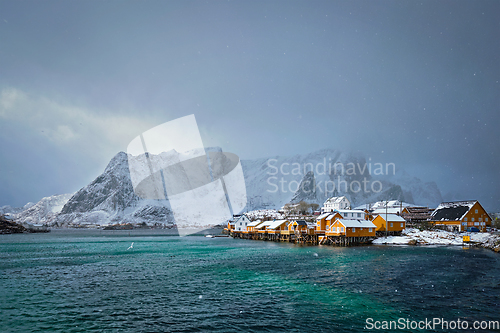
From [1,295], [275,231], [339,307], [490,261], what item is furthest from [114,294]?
[275,231]

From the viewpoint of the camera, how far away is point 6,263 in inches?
1726

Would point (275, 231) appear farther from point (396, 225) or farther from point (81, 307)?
point (81, 307)

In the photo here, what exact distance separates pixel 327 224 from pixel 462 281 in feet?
168

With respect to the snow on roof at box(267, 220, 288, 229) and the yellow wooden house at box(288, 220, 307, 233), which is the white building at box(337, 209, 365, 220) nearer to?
the yellow wooden house at box(288, 220, 307, 233)

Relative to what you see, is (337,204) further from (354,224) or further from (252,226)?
(354,224)

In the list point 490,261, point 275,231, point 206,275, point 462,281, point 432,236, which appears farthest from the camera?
point 275,231

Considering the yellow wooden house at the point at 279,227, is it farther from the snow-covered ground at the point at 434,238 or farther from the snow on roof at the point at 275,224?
the snow-covered ground at the point at 434,238

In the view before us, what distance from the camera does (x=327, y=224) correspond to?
79500 millimetres

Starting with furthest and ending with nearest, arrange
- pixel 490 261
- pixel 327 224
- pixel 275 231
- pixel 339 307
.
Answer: pixel 275 231 < pixel 327 224 < pixel 490 261 < pixel 339 307

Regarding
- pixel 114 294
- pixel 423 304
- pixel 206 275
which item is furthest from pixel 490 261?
pixel 114 294

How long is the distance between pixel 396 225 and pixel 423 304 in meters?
65.9

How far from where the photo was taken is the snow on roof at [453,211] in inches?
3172

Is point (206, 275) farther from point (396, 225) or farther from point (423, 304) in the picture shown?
point (396, 225)

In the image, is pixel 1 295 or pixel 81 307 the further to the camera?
Answer: pixel 1 295
